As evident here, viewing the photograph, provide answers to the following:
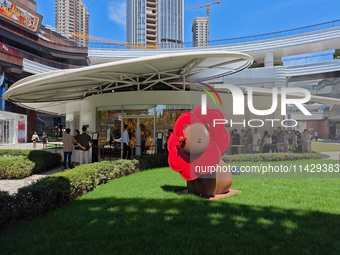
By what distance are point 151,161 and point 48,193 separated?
5.75 meters

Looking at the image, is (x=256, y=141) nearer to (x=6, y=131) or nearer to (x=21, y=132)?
(x=6, y=131)

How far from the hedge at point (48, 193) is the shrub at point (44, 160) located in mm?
Result: 4397

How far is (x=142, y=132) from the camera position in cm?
1381

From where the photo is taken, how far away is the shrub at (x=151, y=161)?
10.5 metres

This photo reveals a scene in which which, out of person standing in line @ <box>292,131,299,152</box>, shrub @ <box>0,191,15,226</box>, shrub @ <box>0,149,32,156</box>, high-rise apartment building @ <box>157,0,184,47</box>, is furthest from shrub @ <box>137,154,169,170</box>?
high-rise apartment building @ <box>157,0,184,47</box>

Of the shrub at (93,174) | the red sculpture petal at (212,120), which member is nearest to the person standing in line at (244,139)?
the shrub at (93,174)

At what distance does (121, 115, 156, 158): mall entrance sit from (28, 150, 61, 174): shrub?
380cm

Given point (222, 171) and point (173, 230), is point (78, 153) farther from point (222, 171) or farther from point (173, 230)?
point (173, 230)

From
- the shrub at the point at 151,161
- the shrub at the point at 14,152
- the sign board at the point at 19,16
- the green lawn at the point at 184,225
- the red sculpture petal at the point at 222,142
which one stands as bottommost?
the green lawn at the point at 184,225

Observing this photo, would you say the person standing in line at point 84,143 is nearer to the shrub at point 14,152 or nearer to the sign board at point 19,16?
the shrub at point 14,152

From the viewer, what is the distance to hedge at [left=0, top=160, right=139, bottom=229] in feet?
15.4

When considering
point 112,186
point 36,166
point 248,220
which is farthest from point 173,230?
point 36,166

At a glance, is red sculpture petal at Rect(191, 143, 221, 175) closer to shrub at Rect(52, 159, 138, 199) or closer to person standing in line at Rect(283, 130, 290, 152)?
shrub at Rect(52, 159, 138, 199)

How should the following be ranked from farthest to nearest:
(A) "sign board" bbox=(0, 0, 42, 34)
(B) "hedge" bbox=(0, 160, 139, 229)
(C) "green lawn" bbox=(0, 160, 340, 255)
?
(A) "sign board" bbox=(0, 0, 42, 34), (B) "hedge" bbox=(0, 160, 139, 229), (C) "green lawn" bbox=(0, 160, 340, 255)
